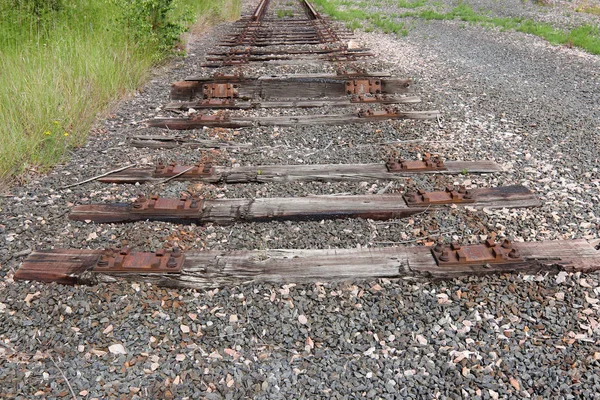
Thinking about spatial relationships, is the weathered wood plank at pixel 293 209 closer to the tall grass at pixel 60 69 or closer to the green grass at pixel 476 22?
the tall grass at pixel 60 69

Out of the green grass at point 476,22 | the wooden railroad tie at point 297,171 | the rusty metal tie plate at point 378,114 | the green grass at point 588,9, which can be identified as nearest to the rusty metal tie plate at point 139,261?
the wooden railroad tie at point 297,171

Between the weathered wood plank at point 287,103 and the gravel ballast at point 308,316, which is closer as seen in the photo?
the gravel ballast at point 308,316

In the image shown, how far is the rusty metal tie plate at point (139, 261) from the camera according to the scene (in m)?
2.28

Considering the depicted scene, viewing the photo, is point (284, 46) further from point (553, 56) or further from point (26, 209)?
point (26, 209)

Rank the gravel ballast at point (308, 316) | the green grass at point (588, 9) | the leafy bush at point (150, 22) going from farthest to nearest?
the green grass at point (588, 9) < the leafy bush at point (150, 22) < the gravel ballast at point (308, 316)

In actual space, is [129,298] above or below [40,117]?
below

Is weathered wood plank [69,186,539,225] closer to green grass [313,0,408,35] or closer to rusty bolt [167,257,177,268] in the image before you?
rusty bolt [167,257,177,268]

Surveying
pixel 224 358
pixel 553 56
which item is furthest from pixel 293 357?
pixel 553 56

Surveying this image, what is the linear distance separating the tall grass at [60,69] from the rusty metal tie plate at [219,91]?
880 millimetres

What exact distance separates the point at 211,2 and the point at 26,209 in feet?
31.0

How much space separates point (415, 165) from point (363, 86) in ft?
6.72

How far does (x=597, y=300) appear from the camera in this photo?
2104 millimetres

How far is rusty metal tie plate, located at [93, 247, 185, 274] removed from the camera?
228cm

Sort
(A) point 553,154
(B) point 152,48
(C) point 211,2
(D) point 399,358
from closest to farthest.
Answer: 1. (D) point 399,358
2. (A) point 553,154
3. (B) point 152,48
4. (C) point 211,2
